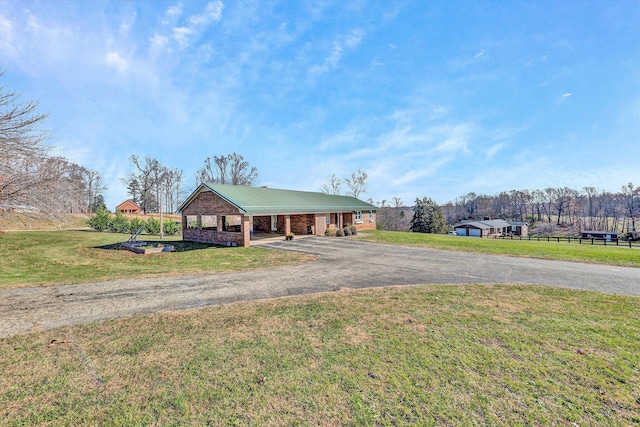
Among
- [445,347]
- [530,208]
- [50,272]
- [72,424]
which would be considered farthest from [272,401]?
[530,208]

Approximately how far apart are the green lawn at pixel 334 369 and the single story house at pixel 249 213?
46.0ft

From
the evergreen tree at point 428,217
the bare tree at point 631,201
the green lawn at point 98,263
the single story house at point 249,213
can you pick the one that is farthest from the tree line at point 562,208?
the green lawn at point 98,263

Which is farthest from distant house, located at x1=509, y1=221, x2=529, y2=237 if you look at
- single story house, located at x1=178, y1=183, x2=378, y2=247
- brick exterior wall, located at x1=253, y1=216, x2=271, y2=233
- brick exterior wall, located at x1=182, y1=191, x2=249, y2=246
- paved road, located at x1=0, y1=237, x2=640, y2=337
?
brick exterior wall, located at x1=182, y1=191, x2=249, y2=246

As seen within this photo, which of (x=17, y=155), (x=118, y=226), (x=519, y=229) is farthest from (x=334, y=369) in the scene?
(x=519, y=229)

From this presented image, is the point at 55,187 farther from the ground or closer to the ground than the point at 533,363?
farther from the ground

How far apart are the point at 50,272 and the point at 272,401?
42.4 ft

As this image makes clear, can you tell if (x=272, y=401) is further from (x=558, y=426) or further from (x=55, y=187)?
(x=55, y=187)

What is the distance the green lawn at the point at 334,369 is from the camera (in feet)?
10.0

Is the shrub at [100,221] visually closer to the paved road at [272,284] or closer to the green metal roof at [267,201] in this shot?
the green metal roof at [267,201]

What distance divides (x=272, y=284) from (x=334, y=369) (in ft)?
17.1

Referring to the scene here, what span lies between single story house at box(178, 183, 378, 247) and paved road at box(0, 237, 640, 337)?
8.83 meters

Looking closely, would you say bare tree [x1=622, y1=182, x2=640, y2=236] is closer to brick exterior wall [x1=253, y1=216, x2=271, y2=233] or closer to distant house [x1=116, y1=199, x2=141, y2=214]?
brick exterior wall [x1=253, y1=216, x2=271, y2=233]

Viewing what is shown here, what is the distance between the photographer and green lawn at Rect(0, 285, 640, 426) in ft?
10.0

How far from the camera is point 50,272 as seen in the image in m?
10.9
